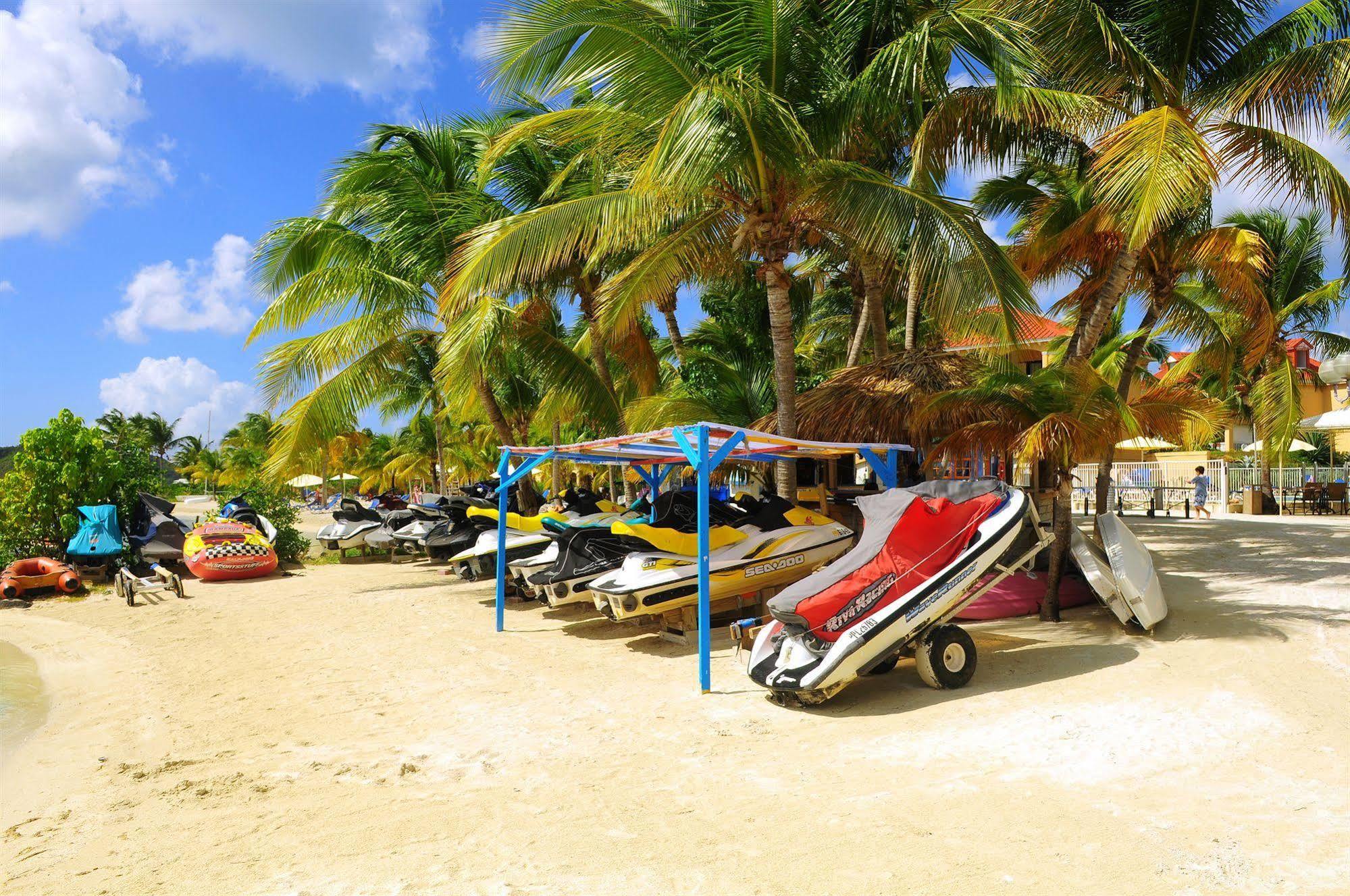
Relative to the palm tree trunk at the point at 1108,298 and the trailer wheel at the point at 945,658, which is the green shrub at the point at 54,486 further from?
the palm tree trunk at the point at 1108,298

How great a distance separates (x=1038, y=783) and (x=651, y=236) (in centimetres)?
763

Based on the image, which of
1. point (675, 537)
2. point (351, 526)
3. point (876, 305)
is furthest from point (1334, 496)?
point (351, 526)

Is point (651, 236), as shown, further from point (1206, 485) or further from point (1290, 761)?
point (1206, 485)

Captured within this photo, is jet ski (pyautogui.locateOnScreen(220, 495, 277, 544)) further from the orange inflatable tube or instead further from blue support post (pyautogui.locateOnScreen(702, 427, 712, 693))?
blue support post (pyautogui.locateOnScreen(702, 427, 712, 693))

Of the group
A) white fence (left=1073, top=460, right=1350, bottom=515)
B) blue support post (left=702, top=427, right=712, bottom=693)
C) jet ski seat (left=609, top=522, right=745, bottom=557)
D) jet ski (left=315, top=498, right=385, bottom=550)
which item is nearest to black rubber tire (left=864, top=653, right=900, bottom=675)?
blue support post (left=702, top=427, right=712, bottom=693)

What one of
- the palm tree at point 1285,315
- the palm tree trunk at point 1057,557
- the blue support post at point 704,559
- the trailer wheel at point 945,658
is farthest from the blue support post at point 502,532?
the palm tree at point 1285,315

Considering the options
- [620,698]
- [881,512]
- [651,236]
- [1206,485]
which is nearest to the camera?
[620,698]

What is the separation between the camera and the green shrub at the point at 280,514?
1769cm

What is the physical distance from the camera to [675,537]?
916 centimetres

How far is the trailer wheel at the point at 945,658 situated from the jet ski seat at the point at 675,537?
113 inches

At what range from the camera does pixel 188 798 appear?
Answer: 16.9 feet

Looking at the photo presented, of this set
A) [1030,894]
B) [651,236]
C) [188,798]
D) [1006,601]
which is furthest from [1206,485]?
[188,798]

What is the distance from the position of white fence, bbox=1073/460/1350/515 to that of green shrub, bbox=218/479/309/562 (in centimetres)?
1790

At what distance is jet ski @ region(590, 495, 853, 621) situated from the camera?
862 centimetres
